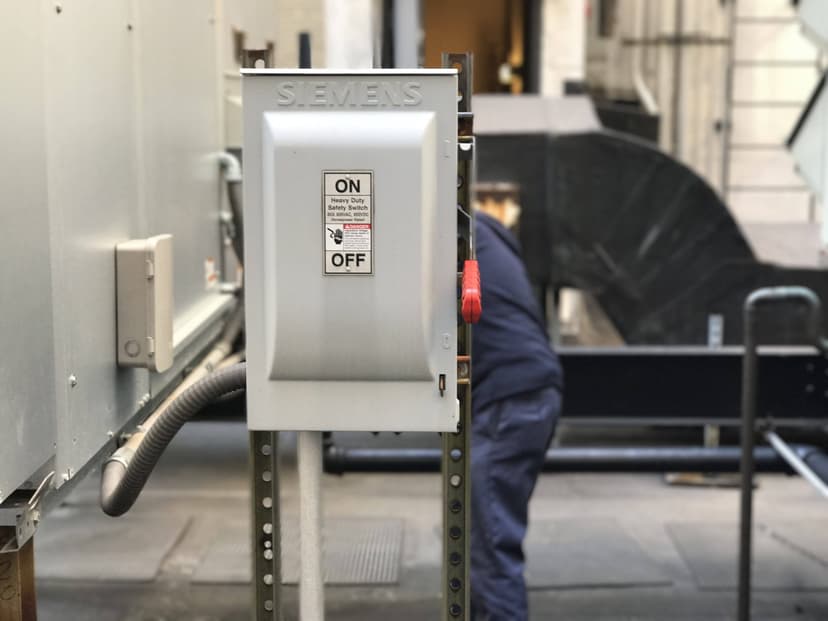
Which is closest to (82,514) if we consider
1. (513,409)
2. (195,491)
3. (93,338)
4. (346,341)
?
(195,491)

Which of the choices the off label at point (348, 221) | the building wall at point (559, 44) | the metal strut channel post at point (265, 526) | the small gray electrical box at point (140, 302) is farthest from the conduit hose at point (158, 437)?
the building wall at point (559, 44)

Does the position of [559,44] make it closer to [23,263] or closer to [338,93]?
[338,93]

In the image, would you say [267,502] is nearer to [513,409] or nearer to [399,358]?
[399,358]

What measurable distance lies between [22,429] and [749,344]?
2861 millimetres

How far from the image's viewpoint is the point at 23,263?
2016mm

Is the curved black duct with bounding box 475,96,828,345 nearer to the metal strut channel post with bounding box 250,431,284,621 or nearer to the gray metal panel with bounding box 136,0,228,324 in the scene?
the gray metal panel with bounding box 136,0,228,324

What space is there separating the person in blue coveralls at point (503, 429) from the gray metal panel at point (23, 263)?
1.86m

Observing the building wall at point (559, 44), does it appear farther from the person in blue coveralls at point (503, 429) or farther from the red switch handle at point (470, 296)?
the red switch handle at point (470, 296)

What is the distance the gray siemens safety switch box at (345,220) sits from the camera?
2029mm

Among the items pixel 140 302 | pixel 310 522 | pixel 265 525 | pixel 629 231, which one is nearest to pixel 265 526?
pixel 265 525

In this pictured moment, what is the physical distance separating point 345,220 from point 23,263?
634 mm

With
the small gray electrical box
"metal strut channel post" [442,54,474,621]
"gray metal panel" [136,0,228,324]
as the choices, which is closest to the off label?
"metal strut channel post" [442,54,474,621]

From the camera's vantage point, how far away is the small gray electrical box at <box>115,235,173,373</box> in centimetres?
263

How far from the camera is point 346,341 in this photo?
207cm
